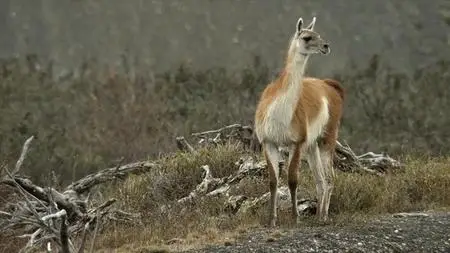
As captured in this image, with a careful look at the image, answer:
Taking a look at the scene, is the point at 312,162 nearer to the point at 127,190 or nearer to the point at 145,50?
the point at 127,190

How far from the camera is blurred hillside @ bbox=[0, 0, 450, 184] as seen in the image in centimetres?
4078

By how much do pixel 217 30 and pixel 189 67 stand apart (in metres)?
5.81

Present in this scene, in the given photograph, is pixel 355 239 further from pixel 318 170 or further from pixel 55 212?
pixel 55 212

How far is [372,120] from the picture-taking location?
149 ft

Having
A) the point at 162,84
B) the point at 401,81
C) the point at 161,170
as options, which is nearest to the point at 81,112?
the point at 162,84

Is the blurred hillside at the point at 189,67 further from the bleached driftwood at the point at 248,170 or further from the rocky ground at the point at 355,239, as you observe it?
the rocky ground at the point at 355,239

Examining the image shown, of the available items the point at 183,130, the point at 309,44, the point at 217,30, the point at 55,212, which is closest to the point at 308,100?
the point at 309,44

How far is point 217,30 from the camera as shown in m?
58.7

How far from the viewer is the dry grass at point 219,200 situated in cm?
1145

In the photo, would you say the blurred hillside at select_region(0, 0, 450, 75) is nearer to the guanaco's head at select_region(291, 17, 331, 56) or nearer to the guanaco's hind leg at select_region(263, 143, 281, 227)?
the guanaco's head at select_region(291, 17, 331, 56)

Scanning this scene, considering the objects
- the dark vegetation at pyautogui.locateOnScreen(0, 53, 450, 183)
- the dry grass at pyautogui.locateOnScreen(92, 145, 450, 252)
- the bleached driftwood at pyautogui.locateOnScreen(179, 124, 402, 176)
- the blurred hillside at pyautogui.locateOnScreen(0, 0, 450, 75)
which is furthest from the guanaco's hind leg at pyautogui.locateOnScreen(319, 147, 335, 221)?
the blurred hillside at pyautogui.locateOnScreen(0, 0, 450, 75)

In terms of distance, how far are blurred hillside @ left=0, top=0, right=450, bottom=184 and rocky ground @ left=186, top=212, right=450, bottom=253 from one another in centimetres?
2348

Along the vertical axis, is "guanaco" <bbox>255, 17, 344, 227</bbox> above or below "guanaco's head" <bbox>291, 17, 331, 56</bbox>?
below

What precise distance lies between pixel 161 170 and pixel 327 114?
3.99 m
